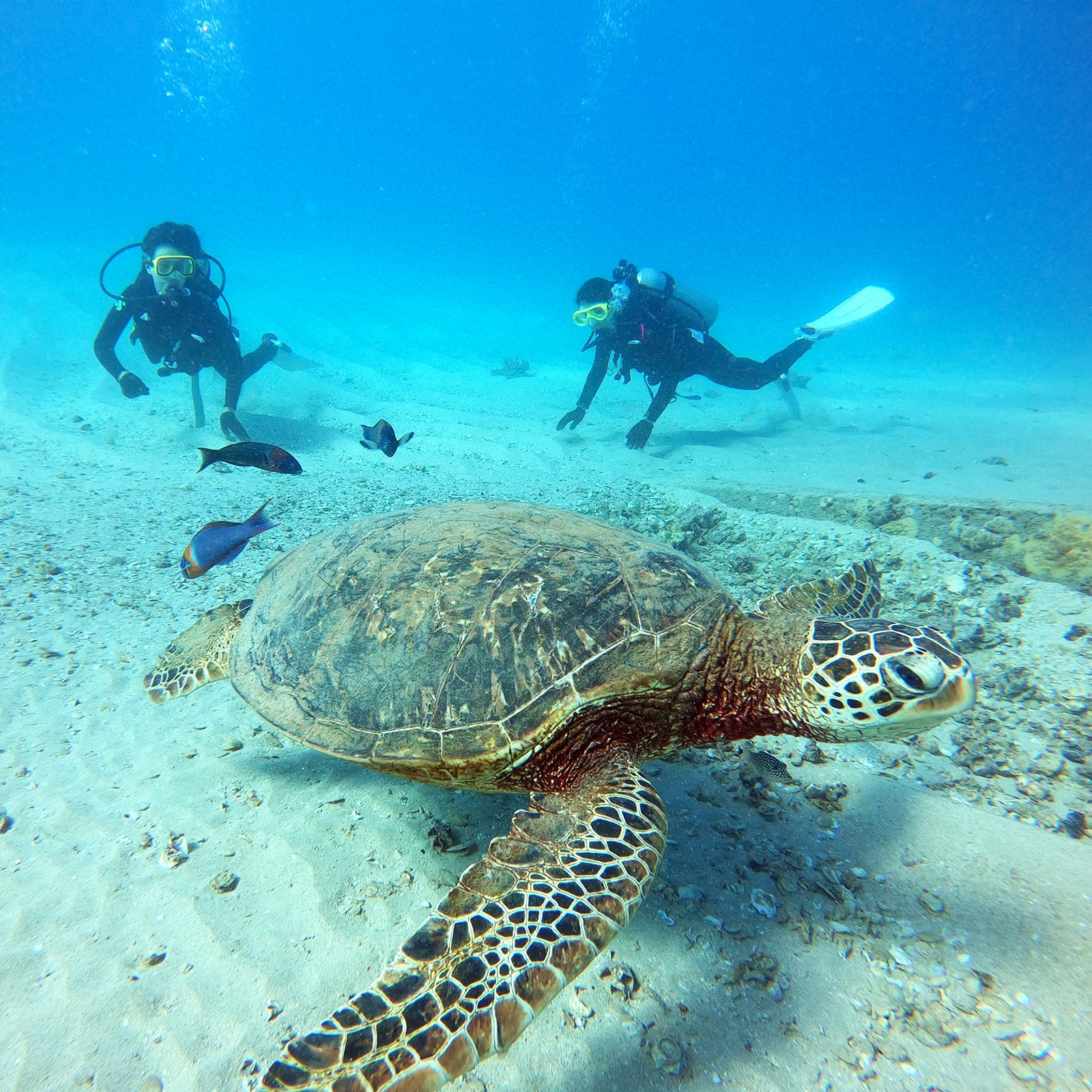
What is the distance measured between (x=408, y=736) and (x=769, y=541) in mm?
4373

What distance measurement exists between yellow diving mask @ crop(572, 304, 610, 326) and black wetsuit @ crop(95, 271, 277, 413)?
7179 millimetres

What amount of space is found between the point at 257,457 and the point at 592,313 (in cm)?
904

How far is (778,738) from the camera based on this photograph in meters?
3.14

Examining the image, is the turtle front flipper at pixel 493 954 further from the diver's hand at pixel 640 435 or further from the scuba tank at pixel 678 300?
the scuba tank at pixel 678 300

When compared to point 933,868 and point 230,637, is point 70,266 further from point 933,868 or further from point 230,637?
point 933,868

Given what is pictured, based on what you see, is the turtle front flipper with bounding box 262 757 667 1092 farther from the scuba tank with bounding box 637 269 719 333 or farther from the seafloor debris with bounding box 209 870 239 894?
the scuba tank with bounding box 637 269 719 333

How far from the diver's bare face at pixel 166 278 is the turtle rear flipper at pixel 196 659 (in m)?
8.83

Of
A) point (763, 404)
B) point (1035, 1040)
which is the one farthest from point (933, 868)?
point (763, 404)

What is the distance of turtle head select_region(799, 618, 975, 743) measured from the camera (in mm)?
1902

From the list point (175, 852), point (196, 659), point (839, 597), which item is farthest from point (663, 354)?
point (175, 852)

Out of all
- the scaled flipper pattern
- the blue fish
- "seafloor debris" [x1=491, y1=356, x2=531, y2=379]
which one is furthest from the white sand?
"seafloor debris" [x1=491, y1=356, x2=531, y2=379]

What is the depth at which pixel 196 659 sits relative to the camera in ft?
10.9

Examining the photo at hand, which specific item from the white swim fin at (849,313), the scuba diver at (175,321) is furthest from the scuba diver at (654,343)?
the scuba diver at (175,321)

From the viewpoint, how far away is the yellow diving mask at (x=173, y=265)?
28.4 ft
